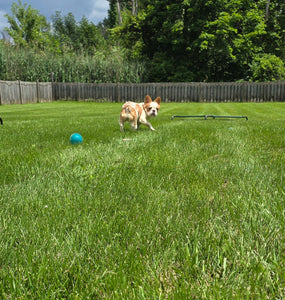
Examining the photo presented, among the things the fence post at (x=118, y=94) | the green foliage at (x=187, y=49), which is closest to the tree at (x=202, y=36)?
the green foliage at (x=187, y=49)

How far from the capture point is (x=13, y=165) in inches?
114

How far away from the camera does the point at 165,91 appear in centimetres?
2316

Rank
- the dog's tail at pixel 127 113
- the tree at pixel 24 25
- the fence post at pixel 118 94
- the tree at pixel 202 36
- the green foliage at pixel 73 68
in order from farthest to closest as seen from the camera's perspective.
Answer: the tree at pixel 24 25 → the tree at pixel 202 36 → the green foliage at pixel 73 68 → the fence post at pixel 118 94 → the dog's tail at pixel 127 113

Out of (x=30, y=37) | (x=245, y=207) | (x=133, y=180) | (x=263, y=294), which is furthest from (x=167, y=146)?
(x=30, y=37)

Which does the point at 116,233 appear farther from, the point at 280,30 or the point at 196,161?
the point at 280,30

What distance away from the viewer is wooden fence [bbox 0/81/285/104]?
2228cm

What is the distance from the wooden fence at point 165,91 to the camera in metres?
22.3

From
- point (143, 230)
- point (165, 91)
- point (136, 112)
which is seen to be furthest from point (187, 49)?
point (143, 230)

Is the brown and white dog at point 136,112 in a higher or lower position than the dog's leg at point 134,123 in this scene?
higher

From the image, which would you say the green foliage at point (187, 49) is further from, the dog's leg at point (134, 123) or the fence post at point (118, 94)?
the dog's leg at point (134, 123)

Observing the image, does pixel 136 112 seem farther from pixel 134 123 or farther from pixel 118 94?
pixel 118 94

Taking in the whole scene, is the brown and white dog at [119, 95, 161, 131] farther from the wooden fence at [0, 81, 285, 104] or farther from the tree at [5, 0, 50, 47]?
the tree at [5, 0, 50, 47]

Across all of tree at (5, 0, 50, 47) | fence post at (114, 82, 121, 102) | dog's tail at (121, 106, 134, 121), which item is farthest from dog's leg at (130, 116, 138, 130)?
tree at (5, 0, 50, 47)

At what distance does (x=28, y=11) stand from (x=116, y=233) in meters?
56.4
